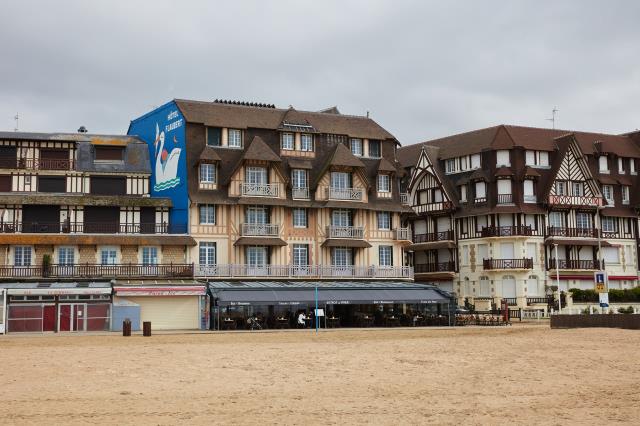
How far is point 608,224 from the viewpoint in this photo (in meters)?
65.8

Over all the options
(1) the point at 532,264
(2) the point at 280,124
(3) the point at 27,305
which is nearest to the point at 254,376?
(3) the point at 27,305

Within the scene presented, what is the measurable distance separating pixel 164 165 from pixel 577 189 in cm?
3074

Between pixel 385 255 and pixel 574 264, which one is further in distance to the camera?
pixel 574 264

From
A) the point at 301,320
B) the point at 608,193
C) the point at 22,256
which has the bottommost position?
the point at 301,320

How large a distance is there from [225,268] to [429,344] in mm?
18161

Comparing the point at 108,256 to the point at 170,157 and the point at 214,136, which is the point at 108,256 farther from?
the point at 214,136

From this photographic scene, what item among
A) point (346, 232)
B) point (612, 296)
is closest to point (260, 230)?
point (346, 232)

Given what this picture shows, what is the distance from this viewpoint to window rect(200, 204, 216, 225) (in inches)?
1940

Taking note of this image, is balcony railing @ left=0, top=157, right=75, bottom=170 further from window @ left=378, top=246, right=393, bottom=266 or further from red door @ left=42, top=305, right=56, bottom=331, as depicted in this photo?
window @ left=378, top=246, right=393, bottom=266

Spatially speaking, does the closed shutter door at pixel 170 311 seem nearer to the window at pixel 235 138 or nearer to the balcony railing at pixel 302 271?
the balcony railing at pixel 302 271

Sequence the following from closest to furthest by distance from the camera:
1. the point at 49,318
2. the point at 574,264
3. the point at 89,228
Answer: the point at 49,318, the point at 89,228, the point at 574,264

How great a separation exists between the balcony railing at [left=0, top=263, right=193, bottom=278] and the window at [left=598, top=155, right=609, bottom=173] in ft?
116

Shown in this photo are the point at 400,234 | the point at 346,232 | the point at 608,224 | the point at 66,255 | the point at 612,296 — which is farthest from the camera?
the point at 608,224

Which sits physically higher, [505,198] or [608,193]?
[608,193]
